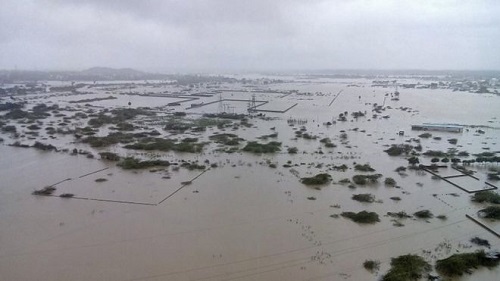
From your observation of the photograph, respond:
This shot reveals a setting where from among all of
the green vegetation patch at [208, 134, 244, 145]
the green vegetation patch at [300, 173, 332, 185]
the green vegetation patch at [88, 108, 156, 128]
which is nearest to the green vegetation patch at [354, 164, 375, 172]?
the green vegetation patch at [300, 173, 332, 185]

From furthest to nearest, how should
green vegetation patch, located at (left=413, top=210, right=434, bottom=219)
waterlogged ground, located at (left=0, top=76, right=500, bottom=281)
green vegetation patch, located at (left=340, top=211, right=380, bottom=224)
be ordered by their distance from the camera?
green vegetation patch, located at (left=413, top=210, right=434, bottom=219), green vegetation patch, located at (left=340, top=211, right=380, bottom=224), waterlogged ground, located at (left=0, top=76, right=500, bottom=281)

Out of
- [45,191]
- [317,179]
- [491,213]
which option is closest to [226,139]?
[317,179]

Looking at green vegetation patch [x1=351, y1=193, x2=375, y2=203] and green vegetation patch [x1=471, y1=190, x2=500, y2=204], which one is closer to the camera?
green vegetation patch [x1=471, y1=190, x2=500, y2=204]

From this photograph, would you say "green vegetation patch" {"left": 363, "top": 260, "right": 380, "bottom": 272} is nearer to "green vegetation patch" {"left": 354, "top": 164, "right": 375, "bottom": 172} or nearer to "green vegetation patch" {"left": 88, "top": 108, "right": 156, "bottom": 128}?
"green vegetation patch" {"left": 354, "top": 164, "right": 375, "bottom": 172}

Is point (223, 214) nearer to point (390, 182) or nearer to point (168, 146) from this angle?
point (390, 182)

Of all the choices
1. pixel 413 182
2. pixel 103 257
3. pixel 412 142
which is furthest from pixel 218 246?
pixel 412 142

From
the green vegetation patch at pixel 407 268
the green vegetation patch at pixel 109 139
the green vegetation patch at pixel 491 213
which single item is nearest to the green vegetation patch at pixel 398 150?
the green vegetation patch at pixel 491 213
